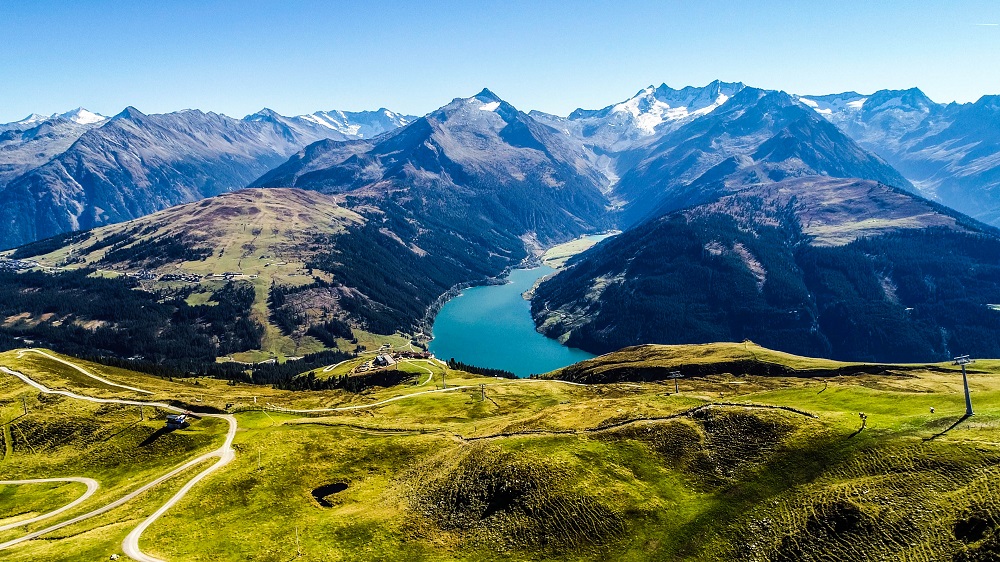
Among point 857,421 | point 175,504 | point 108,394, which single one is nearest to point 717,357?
point 857,421

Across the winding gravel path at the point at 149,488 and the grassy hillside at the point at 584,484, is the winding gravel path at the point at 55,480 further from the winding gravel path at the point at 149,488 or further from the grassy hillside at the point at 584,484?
the grassy hillside at the point at 584,484

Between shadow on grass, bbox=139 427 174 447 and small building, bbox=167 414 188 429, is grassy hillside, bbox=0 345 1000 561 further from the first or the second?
small building, bbox=167 414 188 429

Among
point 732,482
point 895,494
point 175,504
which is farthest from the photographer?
point 175,504

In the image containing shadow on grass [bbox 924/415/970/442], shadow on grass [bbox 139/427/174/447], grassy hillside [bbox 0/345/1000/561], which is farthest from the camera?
shadow on grass [bbox 139/427/174/447]

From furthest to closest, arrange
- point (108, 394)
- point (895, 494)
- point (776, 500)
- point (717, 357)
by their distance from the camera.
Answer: point (717, 357)
point (108, 394)
point (776, 500)
point (895, 494)

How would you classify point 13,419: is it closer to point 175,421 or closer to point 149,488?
point 175,421

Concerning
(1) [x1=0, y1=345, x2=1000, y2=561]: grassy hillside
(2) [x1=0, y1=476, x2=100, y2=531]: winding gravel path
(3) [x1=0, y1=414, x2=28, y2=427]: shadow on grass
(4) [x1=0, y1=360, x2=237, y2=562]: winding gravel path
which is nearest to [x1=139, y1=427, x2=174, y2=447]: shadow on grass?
(1) [x1=0, y1=345, x2=1000, y2=561]: grassy hillside

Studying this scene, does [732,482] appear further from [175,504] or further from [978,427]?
[175,504]
